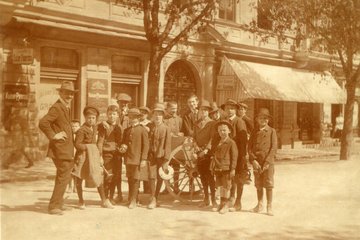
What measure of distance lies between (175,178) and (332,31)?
32.2ft

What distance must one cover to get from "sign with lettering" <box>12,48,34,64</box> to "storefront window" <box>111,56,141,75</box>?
11.5ft

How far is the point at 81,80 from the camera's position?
48.7 ft

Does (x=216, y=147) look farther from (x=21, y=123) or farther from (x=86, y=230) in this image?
(x=21, y=123)

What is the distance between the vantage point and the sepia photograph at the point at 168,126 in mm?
7375

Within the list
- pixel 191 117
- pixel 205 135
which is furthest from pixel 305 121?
pixel 205 135

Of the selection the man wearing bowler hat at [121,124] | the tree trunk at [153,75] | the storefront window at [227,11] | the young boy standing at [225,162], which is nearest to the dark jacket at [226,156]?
the young boy standing at [225,162]

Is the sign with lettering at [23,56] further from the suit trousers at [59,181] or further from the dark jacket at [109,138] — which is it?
the suit trousers at [59,181]

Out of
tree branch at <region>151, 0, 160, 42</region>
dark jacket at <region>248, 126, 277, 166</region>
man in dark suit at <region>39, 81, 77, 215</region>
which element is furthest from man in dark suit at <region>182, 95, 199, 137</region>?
tree branch at <region>151, 0, 160, 42</region>

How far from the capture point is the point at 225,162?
798cm

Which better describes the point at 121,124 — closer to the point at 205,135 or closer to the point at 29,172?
the point at 205,135

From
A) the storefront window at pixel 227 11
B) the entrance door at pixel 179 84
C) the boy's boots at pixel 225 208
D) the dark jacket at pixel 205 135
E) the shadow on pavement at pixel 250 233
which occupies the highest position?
the storefront window at pixel 227 11

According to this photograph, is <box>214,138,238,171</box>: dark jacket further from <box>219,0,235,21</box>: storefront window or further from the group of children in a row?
<box>219,0,235,21</box>: storefront window

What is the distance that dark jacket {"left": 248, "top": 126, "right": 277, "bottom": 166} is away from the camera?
8023 mm

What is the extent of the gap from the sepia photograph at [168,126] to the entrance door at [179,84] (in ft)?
0.19
